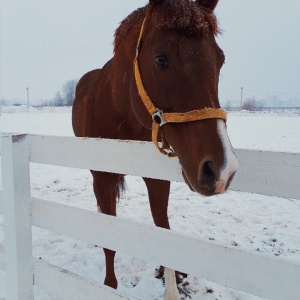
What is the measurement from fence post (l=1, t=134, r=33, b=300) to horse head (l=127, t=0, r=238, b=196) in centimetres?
86

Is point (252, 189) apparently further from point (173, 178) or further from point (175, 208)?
point (175, 208)

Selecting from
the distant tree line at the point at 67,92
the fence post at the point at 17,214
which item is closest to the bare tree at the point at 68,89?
the distant tree line at the point at 67,92

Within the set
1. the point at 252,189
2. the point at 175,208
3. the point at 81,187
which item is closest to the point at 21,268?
the point at 252,189

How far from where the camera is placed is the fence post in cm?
187

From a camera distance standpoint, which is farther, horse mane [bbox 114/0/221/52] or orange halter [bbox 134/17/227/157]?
horse mane [bbox 114/0/221/52]

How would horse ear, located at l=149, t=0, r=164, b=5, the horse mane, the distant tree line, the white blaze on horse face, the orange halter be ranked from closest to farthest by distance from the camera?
the white blaze on horse face
the orange halter
the horse mane
horse ear, located at l=149, t=0, r=164, b=5
the distant tree line

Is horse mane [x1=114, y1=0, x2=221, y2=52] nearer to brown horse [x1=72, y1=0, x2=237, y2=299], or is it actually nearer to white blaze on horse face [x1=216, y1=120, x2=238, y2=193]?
brown horse [x1=72, y1=0, x2=237, y2=299]

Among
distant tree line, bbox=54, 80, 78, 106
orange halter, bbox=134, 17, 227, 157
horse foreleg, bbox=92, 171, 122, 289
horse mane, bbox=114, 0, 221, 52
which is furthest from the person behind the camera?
distant tree line, bbox=54, 80, 78, 106

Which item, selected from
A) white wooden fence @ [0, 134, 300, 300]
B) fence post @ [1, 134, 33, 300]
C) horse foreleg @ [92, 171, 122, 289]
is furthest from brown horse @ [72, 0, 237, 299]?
horse foreleg @ [92, 171, 122, 289]

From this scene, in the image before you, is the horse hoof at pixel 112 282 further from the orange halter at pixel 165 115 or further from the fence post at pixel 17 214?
the orange halter at pixel 165 115

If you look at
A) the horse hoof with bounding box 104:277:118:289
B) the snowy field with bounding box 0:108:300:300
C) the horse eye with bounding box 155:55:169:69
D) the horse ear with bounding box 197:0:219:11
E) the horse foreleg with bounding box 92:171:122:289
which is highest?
the horse ear with bounding box 197:0:219:11

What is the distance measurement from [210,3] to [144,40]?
475 mm

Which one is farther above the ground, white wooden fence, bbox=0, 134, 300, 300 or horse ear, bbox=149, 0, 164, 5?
horse ear, bbox=149, 0, 164, 5

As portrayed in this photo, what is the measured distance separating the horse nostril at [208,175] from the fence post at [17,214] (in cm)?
122
